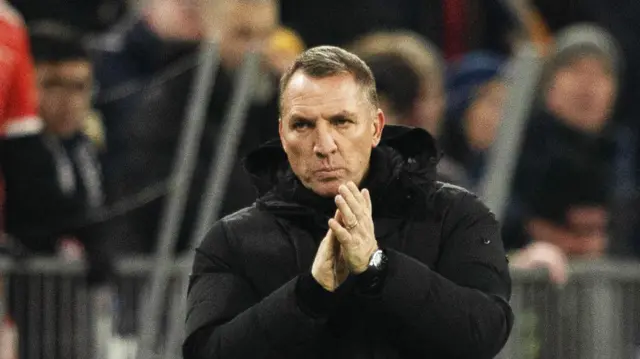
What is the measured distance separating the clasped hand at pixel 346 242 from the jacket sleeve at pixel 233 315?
90 millimetres

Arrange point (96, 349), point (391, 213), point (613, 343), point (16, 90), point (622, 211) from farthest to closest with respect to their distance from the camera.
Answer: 1. point (622, 211)
2. point (613, 343)
3. point (96, 349)
4. point (16, 90)
5. point (391, 213)

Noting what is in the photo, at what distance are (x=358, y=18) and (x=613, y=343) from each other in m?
2.36

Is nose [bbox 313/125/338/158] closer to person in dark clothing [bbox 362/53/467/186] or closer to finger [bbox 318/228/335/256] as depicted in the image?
finger [bbox 318/228/335/256]

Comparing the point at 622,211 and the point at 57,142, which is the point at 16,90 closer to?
the point at 57,142

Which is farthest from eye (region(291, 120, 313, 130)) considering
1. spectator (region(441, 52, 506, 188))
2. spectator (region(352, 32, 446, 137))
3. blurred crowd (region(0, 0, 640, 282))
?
spectator (region(441, 52, 506, 188))

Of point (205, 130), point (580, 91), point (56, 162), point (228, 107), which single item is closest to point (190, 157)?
point (205, 130)

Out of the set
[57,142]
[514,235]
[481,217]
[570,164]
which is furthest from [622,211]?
[481,217]

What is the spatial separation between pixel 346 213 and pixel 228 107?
3.17 meters

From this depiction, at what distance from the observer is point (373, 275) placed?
337cm

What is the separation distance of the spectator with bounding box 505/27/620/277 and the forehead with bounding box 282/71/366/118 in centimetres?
332

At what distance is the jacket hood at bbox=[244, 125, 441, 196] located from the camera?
374 centimetres

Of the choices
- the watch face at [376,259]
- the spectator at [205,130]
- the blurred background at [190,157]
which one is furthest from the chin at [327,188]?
the spectator at [205,130]

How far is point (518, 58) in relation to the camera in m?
6.56

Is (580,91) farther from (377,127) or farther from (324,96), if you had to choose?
(324,96)
